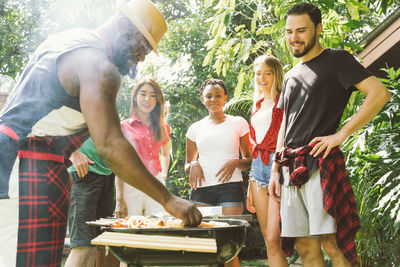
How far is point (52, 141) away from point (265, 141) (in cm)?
198

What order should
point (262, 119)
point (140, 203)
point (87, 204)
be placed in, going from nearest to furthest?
point (87, 204), point (262, 119), point (140, 203)

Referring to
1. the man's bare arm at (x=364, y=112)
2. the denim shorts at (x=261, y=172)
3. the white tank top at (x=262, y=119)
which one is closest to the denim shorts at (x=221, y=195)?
the denim shorts at (x=261, y=172)

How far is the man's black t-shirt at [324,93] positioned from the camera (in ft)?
7.68

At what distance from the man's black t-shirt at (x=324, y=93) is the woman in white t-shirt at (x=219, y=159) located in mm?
1175

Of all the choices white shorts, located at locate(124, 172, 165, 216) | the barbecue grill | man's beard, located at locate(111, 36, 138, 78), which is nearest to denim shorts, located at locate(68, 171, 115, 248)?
white shorts, located at locate(124, 172, 165, 216)

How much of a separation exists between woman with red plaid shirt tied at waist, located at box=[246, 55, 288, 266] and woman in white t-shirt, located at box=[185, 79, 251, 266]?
221 mm

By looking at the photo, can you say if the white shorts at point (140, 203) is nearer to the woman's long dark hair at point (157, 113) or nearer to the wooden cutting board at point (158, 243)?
the woman's long dark hair at point (157, 113)

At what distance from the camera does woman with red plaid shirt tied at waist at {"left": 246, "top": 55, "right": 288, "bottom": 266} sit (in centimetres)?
291

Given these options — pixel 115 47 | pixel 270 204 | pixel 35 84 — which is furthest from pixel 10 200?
pixel 270 204

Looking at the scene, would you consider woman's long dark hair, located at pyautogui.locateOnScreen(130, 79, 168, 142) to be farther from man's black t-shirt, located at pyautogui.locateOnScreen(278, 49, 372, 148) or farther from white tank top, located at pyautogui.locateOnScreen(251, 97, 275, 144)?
man's black t-shirt, located at pyautogui.locateOnScreen(278, 49, 372, 148)

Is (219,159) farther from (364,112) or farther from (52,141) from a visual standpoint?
(52,141)

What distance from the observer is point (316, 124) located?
2367mm

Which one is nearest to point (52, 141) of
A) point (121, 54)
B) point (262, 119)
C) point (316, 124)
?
point (121, 54)

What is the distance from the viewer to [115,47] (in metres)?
1.78
